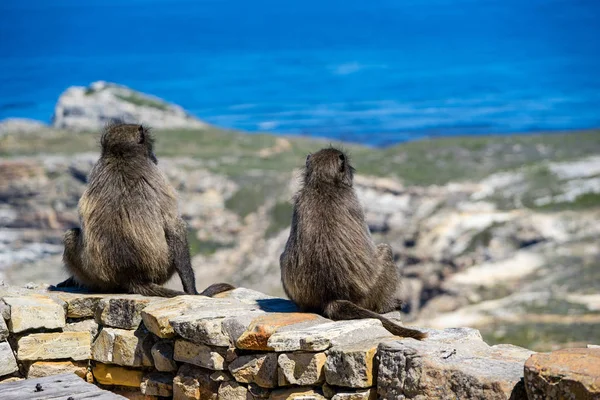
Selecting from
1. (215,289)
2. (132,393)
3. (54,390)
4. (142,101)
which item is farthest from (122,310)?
(142,101)

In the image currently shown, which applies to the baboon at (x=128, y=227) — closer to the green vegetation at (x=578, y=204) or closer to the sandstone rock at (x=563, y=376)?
the sandstone rock at (x=563, y=376)

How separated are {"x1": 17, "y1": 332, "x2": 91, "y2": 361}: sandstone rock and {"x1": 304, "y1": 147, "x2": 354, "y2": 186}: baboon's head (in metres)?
2.19

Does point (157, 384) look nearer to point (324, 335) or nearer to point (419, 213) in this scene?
point (324, 335)

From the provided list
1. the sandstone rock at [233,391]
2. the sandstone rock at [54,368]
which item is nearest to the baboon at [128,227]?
the sandstone rock at [54,368]

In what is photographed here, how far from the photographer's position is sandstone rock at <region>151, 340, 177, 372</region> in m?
6.92

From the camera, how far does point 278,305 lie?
7.35m

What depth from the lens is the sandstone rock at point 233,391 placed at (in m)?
6.34

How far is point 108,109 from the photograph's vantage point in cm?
5428

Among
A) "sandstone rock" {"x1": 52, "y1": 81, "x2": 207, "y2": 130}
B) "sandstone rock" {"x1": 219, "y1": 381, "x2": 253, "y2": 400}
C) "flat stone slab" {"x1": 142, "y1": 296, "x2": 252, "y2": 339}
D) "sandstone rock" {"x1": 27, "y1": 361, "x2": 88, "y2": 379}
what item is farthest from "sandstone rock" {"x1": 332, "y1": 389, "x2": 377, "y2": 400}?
"sandstone rock" {"x1": 52, "y1": 81, "x2": 207, "y2": 130}

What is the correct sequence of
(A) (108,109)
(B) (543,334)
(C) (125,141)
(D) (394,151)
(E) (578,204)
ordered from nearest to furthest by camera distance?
(C) (125,141)
(B) (543,334)
(E) (578,204)
(D) (394,151)
(A) (108,109)

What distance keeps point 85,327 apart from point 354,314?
235cm

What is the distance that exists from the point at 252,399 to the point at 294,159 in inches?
1650

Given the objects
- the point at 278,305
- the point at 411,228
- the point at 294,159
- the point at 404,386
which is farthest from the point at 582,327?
the point at 294,159

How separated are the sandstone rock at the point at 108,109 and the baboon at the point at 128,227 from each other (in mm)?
44930
